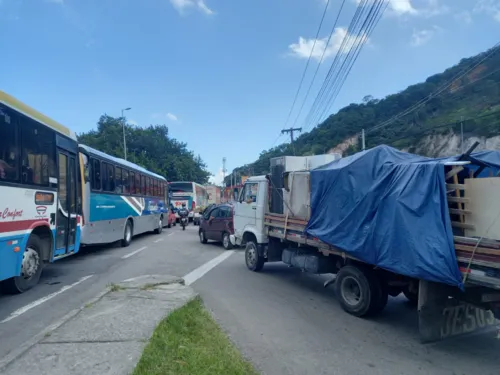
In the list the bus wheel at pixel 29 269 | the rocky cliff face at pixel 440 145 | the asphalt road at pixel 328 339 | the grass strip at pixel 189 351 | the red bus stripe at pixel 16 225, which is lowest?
the asphalt road at pixel 328 339

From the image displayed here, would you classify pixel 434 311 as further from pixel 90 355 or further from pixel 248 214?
pixel 248 214

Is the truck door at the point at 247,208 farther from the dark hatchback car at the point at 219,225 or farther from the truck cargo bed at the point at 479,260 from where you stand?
the truck cargo bed at the point at 479,260

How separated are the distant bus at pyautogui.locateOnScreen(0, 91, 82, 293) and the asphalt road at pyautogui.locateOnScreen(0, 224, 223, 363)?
0.57m

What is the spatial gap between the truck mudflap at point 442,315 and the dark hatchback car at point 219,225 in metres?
10.3

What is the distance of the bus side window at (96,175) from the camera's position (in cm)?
1180

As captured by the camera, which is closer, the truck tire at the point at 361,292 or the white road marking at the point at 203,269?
the truck tire at the point at 361,292

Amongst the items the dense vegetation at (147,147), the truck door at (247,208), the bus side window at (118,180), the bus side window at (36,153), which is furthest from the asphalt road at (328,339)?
the dense vegetation at (147,147)

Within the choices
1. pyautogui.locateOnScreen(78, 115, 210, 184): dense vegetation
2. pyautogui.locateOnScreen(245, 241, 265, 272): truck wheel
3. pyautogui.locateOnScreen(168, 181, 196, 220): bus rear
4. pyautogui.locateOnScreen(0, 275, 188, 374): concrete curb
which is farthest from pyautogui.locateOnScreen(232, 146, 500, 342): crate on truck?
pyautogui.locateOnScreen(78, 115, 210, 184): dense vegetation

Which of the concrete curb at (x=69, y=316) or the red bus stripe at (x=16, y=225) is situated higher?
the red bus stripe at (x=16, y=225)

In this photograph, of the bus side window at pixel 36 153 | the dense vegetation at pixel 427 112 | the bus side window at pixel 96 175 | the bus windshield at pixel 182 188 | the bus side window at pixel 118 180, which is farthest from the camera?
the dense vegetation at pixel 427 112

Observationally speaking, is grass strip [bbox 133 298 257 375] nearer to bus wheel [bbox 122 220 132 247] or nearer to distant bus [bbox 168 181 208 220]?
bus wheel [bbox 122 220 132 247]

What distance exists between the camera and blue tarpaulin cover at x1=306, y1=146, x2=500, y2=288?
181 inches

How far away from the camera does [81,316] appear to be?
510cm

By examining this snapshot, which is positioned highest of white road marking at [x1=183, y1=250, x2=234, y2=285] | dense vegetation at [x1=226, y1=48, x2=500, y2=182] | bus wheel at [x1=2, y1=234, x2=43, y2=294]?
dense vegetation at [x1=226, y1=48, x2=500, y2=182]
